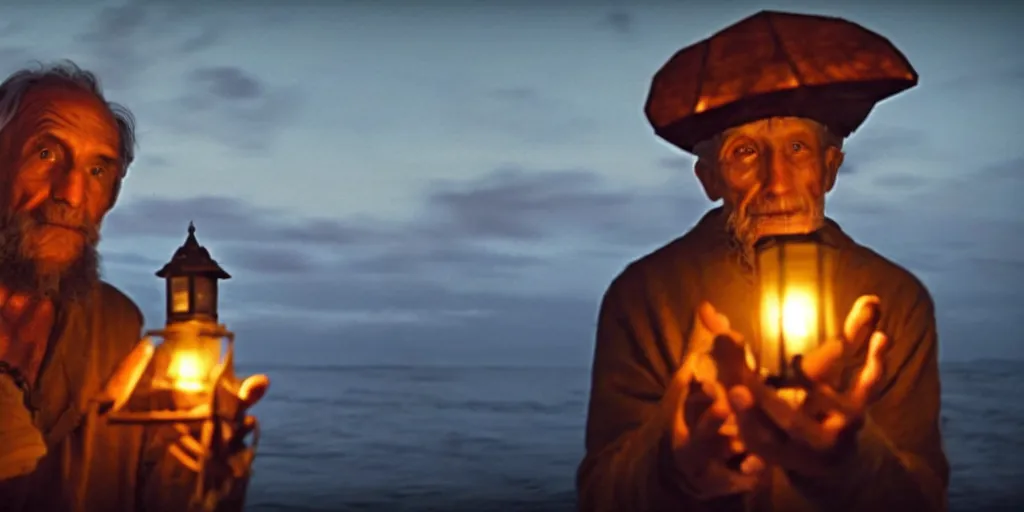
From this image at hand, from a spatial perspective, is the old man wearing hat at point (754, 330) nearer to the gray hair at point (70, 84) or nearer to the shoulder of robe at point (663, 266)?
the shoulder of robe at point (663, 266)

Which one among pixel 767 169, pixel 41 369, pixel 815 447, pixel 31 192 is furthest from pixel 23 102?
pixel 815 447

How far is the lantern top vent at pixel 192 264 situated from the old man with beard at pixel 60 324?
0.31 metres

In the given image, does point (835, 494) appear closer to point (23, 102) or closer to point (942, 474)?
point (942, 474)

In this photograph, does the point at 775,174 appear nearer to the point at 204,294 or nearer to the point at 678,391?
the point at 678,391

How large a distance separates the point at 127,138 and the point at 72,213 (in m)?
0.37

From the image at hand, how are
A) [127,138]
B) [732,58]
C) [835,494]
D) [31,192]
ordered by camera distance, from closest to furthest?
[835,494] → [732,58] → [31,192] → [127,138]

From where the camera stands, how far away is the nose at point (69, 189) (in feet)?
13.1

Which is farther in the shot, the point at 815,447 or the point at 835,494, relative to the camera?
the point at 835,494

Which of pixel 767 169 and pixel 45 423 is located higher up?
pixel 767 169

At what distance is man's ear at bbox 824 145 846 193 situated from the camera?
3.68 meters

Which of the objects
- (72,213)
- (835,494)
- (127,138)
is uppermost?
(127,138)

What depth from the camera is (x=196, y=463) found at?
3938 millimetres

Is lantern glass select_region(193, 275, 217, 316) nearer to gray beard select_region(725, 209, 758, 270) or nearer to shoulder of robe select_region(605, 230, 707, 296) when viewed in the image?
shoulder of robe select_region(605, 230, 707, 296)

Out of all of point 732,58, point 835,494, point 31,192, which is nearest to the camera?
point 835,494
